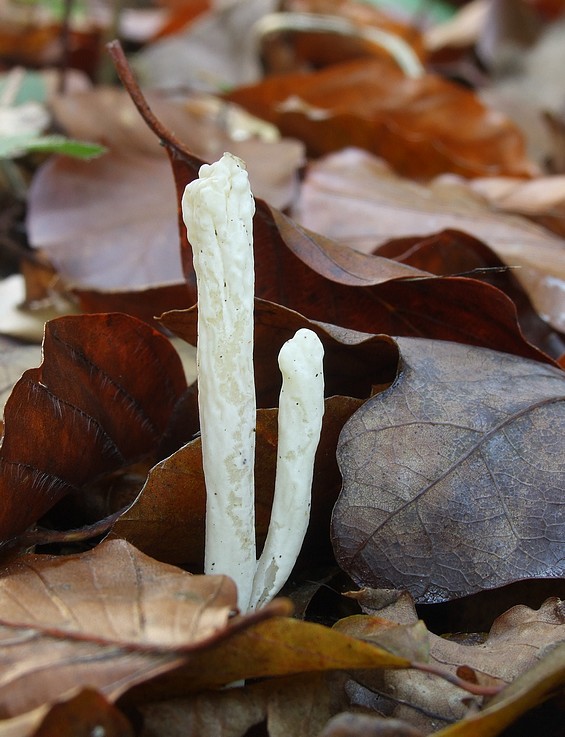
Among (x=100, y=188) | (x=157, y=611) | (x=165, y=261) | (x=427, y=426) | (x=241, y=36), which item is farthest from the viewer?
(x=241, y=36)

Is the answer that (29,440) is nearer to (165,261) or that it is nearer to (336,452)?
(336,452)

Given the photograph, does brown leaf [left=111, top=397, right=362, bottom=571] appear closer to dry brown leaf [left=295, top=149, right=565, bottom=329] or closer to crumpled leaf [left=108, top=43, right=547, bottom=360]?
crumpled leaf [left=108, top=43, right=547, bottom=360]

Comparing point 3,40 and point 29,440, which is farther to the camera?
point 3,40

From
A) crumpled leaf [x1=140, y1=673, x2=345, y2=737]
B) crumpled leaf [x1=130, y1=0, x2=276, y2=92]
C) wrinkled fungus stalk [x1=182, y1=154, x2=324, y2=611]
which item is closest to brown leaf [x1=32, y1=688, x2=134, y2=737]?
crumpled leaf [x1=140, y1=673, x2=345, y2=737]

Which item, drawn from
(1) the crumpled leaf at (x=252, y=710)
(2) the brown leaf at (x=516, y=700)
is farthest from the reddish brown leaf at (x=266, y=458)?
(2) the brown leaf at (x=516, y=700)

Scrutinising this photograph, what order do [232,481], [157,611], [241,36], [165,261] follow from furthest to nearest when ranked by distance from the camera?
[241,36] < [165,261] < [232,481] < [157,611]

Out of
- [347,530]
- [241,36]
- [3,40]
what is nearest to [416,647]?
[347,530]

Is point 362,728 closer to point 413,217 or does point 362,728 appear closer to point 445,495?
point 445,495
